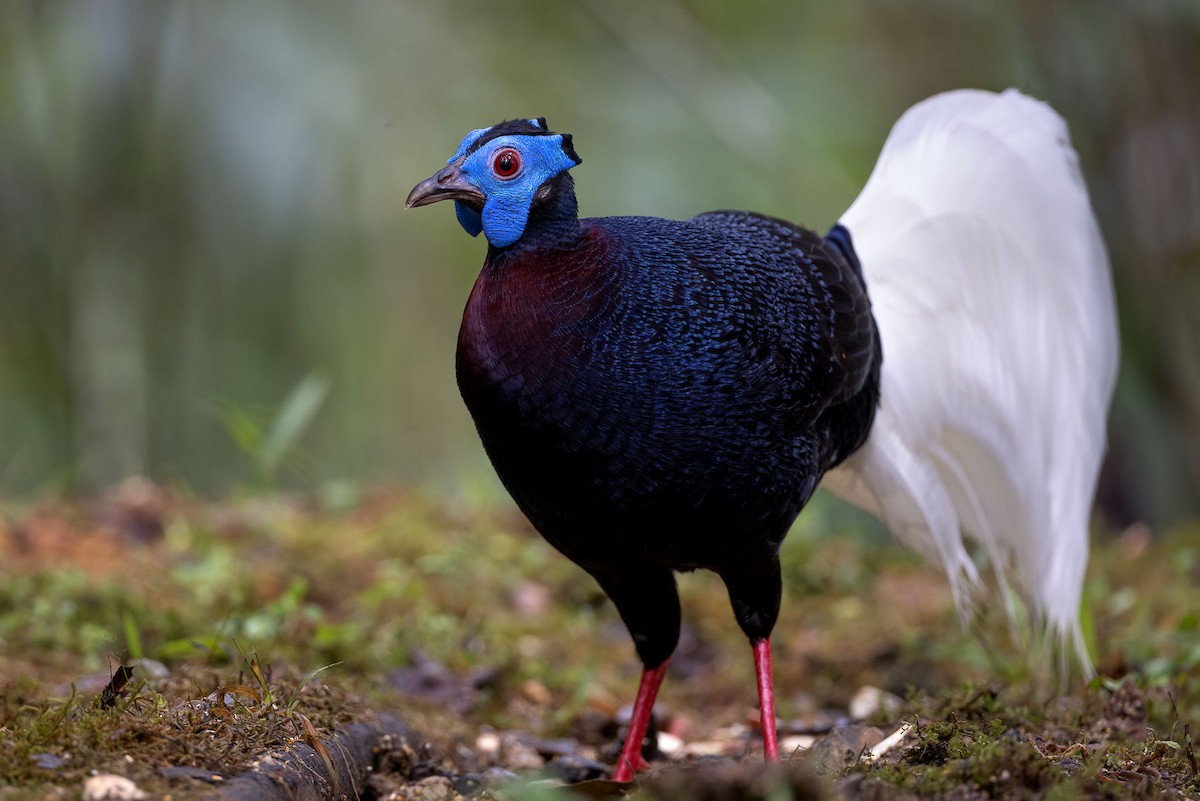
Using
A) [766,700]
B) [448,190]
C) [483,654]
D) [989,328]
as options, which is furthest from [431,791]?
[989,328]

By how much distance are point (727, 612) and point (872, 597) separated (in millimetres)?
798

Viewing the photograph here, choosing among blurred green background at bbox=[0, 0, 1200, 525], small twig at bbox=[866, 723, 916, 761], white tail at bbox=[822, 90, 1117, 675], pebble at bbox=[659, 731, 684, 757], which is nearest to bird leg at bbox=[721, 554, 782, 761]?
small twig at bbox=[866, 723, 916, 761]

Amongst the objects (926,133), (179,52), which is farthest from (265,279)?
(926,133)

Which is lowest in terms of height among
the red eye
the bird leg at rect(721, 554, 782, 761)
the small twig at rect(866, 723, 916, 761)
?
the small twig at rect(866, 723, 916, 761)

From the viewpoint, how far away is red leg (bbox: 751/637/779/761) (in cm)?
344

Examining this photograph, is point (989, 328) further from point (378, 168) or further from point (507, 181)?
point (378, 168)

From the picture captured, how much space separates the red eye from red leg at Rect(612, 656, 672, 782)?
1.66 meters

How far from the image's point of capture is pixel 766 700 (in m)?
3.57

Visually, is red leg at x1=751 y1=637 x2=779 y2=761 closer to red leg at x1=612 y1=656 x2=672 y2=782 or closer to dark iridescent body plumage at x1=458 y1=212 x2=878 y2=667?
dark iridescent body plumage at x1=458 y1=212 x2=878 y2=667

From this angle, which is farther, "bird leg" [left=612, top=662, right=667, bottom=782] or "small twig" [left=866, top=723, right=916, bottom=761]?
"bird leg" [left=612, top=662, right=667, bottom=782]

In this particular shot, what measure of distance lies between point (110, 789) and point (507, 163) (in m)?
1.75

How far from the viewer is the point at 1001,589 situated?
15.4 feet

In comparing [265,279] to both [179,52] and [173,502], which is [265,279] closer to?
[179,52]

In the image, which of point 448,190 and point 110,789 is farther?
point 448,190
